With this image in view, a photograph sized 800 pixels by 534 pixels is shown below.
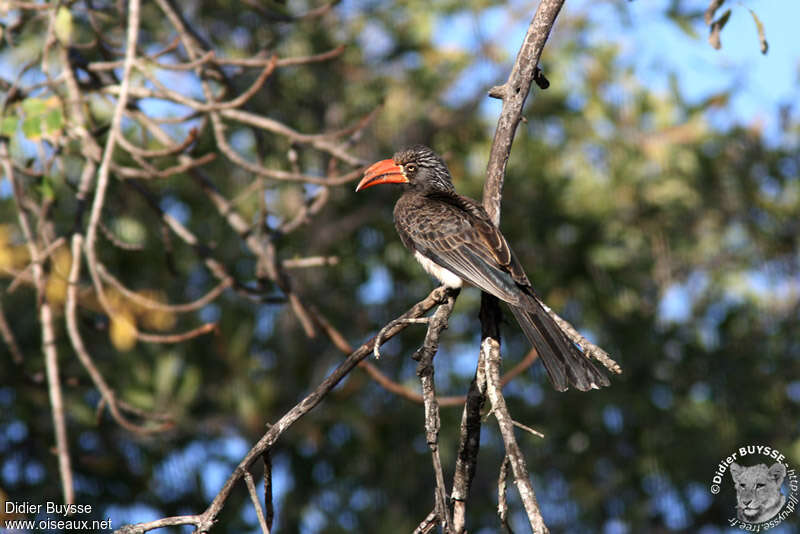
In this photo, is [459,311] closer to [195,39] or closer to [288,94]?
[288,94]

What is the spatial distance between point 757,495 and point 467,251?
4.96 feet

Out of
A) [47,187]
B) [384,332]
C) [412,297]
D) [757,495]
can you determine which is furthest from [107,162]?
[412,297]

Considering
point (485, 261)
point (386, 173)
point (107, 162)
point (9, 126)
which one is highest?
point (386, 173)

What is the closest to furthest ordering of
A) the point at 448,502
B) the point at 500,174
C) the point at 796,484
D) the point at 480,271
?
the point at 448,502, the point at 500,174, the point at 480,271, the point at 796,484

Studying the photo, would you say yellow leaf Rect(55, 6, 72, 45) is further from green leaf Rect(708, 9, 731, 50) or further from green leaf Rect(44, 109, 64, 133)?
green leaf Rect(708, 9, 731, 50)

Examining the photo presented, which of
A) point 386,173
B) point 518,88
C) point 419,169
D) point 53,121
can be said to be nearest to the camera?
point 518,88

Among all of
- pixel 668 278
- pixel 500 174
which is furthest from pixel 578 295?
pixel 500 174

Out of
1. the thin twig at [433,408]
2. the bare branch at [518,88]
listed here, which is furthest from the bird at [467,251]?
the thin twig at [433,408]

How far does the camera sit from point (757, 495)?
12.2 feet

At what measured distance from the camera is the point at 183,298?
21.9 feet

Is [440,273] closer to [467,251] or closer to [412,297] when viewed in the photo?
[467,251]

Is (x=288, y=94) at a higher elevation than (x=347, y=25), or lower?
lower

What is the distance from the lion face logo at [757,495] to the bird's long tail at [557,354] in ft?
3.56

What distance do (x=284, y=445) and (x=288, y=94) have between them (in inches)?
104
